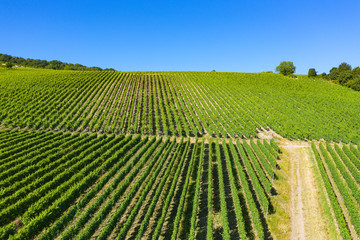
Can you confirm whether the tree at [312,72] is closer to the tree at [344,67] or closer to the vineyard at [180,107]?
the tree at [344,67]

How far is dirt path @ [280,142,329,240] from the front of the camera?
14.1m

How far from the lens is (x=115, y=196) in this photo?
1585cm

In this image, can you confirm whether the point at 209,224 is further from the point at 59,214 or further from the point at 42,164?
the point at 42,164

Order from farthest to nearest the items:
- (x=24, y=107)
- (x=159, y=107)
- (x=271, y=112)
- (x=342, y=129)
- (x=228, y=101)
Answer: (x=228, y=101), (x=159, y=107), (x=271, y=112), (x=24, y=107), (x=342, y=129)

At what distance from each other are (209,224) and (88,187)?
1267 cm

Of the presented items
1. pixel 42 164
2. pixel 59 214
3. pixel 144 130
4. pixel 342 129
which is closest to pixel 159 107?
pixel 144 130

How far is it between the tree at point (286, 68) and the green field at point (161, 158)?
32.1m

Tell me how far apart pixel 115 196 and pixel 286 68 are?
101 m

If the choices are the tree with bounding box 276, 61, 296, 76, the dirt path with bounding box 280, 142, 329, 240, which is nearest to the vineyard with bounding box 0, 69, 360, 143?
the dirt path with bounding box 280, 142, 329, 240

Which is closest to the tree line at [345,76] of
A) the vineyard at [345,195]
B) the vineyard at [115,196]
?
the vineyard at [345,195]

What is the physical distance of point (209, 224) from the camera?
12.8 metres

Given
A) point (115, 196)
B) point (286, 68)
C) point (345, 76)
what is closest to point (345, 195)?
point (115, 196)

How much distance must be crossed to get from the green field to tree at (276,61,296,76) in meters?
32.1

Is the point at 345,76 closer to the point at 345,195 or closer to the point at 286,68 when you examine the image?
the point at 286,68
